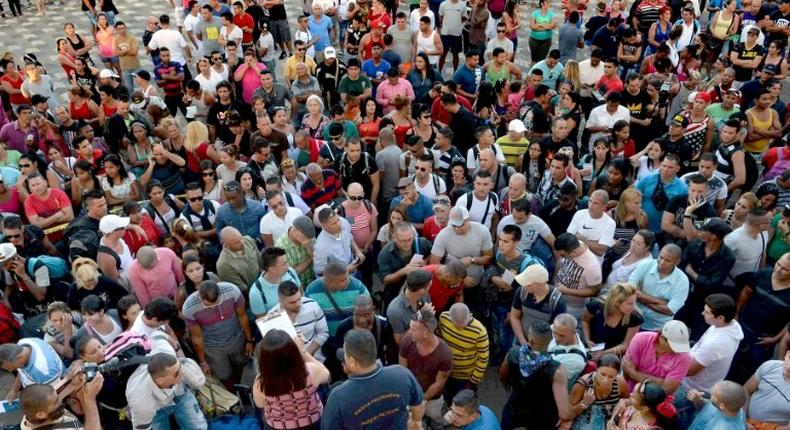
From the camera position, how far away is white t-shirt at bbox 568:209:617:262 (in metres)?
6.14

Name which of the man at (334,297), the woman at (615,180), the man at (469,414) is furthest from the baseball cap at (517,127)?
the man at (469,414)

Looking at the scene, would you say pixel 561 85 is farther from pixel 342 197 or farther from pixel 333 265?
pixel 333 265

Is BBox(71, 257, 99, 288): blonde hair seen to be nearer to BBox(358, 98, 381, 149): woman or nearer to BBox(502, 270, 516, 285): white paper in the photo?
BBox(502, 270, 516, 285): white paper

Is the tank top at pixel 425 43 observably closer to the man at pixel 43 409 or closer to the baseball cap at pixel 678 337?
the baseball cap at pixel 678 337

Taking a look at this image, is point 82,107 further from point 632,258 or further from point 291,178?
point 632,258

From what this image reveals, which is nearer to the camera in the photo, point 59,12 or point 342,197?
point 342,197

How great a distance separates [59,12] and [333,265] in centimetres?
1429

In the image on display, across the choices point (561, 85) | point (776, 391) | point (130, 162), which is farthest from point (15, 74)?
point (776, 391)

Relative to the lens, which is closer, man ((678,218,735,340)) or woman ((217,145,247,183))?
man ((678,218,735,340))

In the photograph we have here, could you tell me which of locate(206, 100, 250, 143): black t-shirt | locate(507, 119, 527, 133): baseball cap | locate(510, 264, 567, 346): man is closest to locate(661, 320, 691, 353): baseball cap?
locate(510, 264, 567, 346): man

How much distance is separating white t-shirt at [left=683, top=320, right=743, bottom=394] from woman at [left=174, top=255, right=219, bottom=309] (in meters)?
3.89

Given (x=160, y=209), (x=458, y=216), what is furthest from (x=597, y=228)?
(x=160, y=209)

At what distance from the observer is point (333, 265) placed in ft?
17.5

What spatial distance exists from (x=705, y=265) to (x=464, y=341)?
7.82 ft
